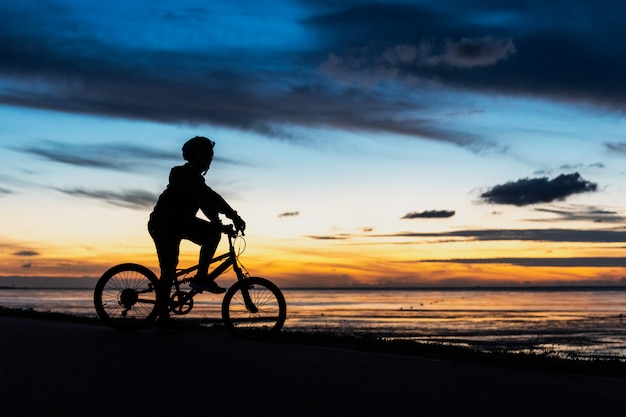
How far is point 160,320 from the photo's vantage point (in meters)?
9.79

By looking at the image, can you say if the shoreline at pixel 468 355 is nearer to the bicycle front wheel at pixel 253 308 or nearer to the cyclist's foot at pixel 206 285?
the bicycle front wheel at pixel 253 308

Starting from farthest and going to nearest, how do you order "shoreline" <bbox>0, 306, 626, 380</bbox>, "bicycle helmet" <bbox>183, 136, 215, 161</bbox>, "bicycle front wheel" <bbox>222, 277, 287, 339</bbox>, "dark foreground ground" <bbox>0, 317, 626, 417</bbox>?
"bicycle helmet" <bbox>183, 136, 215, 161</bbox> → "bicycle front wheel" <bbox>222, 277, 287, 339</bbox> → "shoreline" <bbox>0, 306, 626, 380</bbox> → "dark foreground ground" <bbox>0, 317, 626, 417</bbox>

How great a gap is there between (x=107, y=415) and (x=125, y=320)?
529 centimetres

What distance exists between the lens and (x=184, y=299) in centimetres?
966

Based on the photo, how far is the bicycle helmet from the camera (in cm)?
969

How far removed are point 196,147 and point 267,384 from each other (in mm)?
4577

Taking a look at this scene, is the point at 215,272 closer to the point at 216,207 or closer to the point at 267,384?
the point at 216,207

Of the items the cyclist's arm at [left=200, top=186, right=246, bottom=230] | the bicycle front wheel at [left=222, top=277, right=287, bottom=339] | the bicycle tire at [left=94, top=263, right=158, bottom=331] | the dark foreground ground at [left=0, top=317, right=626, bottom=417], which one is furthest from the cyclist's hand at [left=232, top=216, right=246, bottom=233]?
the dark foreground ground at [left=0, top=317, right=626, bottom=417]

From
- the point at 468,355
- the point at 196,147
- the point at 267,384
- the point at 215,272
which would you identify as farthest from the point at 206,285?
the point at 267,384

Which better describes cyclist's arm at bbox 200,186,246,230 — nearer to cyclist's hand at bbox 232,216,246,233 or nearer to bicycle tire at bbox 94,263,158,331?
cyclist's hand at bbox 232,216,246,233

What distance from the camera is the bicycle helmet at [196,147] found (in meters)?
9.69

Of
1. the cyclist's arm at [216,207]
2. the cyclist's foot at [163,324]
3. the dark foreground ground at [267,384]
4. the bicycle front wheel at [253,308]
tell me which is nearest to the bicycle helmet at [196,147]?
the cyclist's arm at [216,207]

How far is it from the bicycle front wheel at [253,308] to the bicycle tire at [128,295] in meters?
1.01

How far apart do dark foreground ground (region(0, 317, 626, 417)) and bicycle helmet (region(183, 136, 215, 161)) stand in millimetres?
2594
